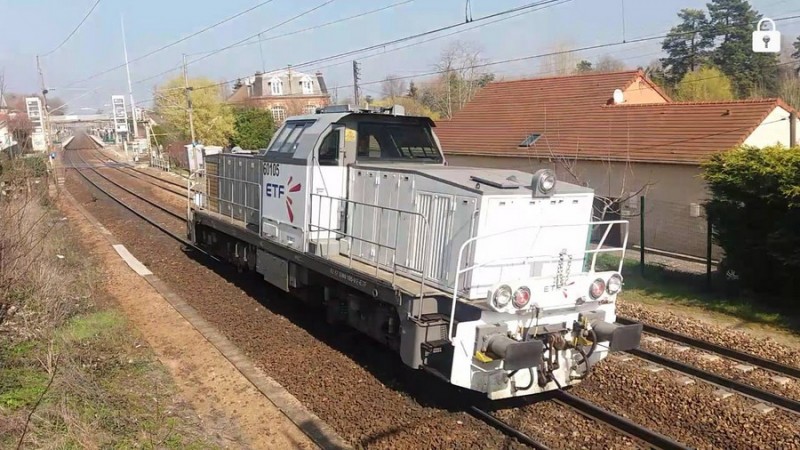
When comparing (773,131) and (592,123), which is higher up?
(592,123)

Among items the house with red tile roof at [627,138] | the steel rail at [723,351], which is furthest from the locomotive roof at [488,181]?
the house with red tile roof at [627,138]

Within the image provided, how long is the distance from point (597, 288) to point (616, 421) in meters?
1.38

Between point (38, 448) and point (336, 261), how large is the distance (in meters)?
4.12

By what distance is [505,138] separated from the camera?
2491cm

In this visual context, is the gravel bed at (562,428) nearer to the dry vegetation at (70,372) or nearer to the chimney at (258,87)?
the dry vegetation at (70,372)

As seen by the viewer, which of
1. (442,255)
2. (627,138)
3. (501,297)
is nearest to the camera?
(501,297)

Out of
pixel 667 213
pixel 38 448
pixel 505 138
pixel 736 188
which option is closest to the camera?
pixel 38 448

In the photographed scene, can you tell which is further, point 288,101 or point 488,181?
point 288,101

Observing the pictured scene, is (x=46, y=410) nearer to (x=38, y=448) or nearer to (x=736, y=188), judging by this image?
(x=38, y=448)

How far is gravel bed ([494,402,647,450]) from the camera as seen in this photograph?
6.14 meters

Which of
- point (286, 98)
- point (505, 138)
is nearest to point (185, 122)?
point (286, 98)

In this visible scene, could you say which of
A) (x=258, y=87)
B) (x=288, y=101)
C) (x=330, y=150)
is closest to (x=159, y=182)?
(x=330, y=150)

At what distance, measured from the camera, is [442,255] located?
284 inches

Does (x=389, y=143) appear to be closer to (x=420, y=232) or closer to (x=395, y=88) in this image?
(x=420, y=232)
